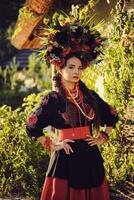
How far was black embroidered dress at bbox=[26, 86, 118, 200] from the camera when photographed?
14.1ft

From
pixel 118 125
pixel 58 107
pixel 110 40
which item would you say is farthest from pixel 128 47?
pixel 58 107

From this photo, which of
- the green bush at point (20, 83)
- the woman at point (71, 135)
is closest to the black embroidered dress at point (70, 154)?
the woman at point (71, 135)

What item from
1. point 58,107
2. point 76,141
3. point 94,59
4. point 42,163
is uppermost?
point 94,59

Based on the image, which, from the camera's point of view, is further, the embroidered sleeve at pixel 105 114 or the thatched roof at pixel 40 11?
the thatched roof at pixel 40 11

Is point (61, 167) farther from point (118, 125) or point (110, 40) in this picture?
point (110, 40)

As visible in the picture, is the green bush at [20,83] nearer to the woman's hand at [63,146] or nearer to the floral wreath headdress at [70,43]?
the floral wreath headdress at [70,43]

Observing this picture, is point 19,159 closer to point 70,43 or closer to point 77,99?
point 77,99

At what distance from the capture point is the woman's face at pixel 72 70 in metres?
4.37

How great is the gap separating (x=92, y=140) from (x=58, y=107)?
373 millimetres

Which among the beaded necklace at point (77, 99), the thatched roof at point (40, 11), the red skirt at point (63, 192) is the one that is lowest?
the red skirt at point (63, 192)

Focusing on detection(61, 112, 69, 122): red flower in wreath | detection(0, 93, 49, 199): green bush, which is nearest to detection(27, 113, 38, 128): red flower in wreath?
detection(61, 112, 69, 122): red flower in wreath

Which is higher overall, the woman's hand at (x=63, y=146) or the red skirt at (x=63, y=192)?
the woman's hand at (x=63, y=146)

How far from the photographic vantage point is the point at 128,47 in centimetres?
588

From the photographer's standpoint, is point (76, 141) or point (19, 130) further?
point (19, 130)
